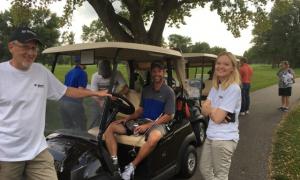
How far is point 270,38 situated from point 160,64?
255 feet

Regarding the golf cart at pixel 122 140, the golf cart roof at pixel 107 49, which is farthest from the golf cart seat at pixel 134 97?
the golf cart roof at pixel 107 49

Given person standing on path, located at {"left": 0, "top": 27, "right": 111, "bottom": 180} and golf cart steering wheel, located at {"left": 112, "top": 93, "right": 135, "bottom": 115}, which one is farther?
golf cart steering wheel, located at {"left": 112, "top": 93, "right": 135, "bottom": 115}

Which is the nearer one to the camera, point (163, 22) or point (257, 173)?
point (257, 173)

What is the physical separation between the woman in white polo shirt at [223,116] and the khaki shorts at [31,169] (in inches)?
58.6

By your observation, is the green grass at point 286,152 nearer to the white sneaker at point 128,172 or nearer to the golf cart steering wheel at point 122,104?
the white sneaker at point 128,172

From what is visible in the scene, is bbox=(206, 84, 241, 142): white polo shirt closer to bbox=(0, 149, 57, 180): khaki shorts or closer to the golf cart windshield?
the golf cart windshield

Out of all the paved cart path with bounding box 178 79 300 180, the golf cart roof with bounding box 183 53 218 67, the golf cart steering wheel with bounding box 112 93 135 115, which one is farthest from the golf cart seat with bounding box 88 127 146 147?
the golf cart roof with bounding box 183 53 218 67

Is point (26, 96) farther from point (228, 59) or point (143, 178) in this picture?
point (143, 178)

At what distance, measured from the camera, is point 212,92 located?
4004 millimetres

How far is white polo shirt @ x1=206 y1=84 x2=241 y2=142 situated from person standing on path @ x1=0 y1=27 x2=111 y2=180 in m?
1.50

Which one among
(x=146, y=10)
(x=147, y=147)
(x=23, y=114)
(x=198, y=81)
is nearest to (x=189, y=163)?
(x=147, y=147)

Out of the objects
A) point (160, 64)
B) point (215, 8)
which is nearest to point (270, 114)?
point (215, 8)

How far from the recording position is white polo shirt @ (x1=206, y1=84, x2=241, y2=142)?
3.75 metres

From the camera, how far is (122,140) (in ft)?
15.7
